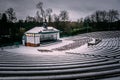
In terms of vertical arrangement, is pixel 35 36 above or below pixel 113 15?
below

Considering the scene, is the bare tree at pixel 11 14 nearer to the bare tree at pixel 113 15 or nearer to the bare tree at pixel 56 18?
the bare tree at pixel 56 18

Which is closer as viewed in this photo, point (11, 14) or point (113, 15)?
point (11, 14)

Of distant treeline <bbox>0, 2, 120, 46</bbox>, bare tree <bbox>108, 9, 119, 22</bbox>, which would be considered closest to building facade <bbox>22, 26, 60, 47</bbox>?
distant treeline <bbox>0, 2, 120, 46</bbox>

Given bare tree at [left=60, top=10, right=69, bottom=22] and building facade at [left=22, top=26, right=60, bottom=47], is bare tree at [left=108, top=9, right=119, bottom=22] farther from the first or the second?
building facade at [left=22, top=26, right=60, bottom=47]

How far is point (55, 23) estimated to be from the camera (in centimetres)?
5591

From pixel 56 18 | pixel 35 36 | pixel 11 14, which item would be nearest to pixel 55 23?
pixel 56 18

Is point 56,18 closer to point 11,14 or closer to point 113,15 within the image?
point 11,14

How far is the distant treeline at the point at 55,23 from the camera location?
42.8m

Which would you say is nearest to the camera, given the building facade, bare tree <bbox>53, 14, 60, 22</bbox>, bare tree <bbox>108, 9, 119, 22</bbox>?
the building facade

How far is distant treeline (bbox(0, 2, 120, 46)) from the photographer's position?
1687 inches

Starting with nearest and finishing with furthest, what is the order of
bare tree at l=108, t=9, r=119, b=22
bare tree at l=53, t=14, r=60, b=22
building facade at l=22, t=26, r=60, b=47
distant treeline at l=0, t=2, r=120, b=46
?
building facade at l=22, t=26, r=60, b=47
distant treeline at l=0, t=2, r=120, b=46
bare tree at l=53, t=14, r=60, b=22
bare tree at l=108, t=9, r=119, b=22

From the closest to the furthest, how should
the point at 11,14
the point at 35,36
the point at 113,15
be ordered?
the point at 35,36
the point at 11,14
the point at 113,15

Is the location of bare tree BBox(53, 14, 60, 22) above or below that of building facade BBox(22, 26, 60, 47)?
above

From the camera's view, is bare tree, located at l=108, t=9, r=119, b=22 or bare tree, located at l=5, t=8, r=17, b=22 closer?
bare tree, located at l=5, t=8, r=17, b=22
